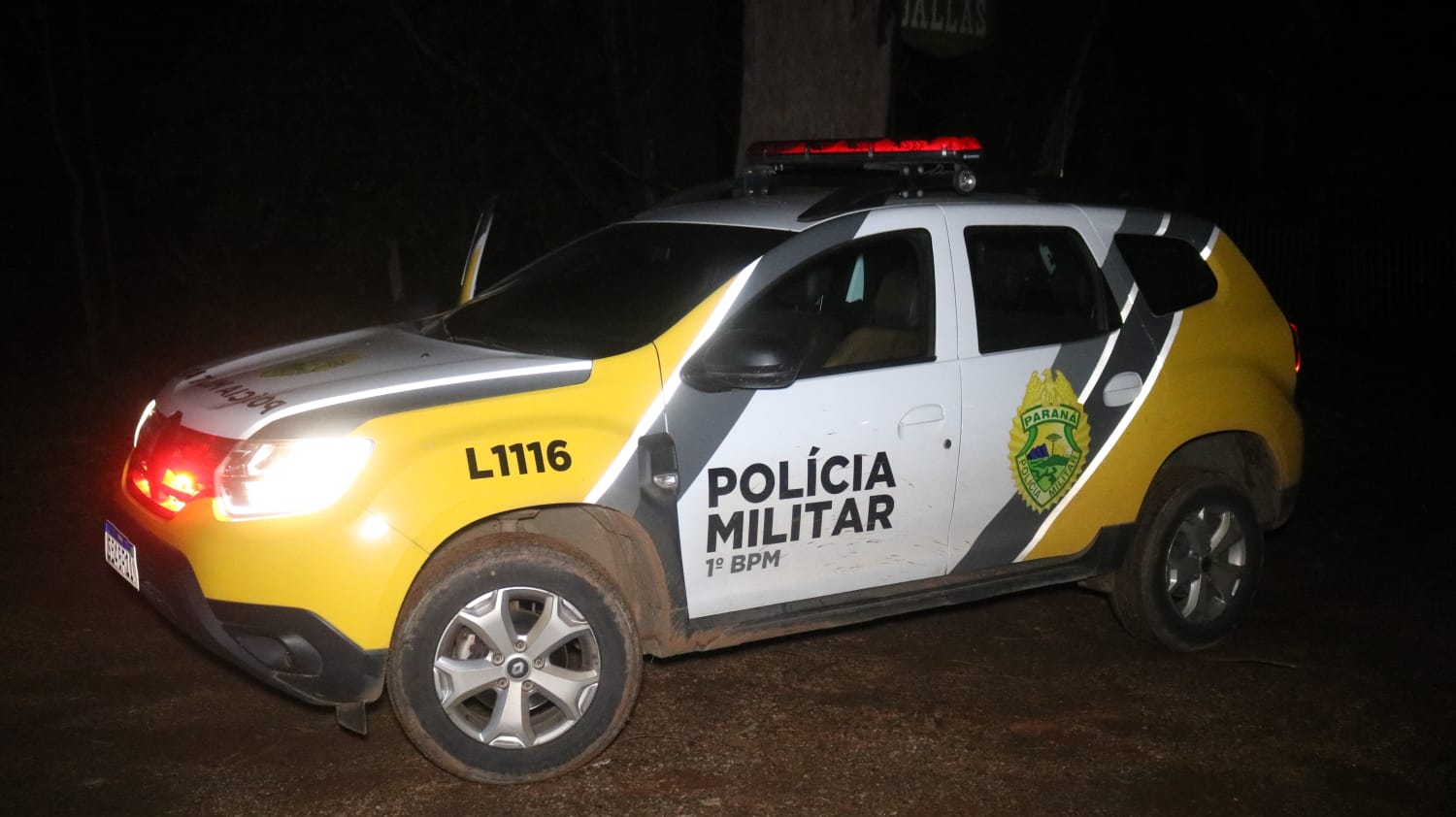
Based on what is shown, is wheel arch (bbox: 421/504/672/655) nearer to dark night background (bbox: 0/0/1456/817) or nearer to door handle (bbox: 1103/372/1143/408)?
dark night background (bbox: 0/0/1456/817)

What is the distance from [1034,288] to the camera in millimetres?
5594

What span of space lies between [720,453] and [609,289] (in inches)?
39.7

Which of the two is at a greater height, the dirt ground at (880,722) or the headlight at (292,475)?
the headlight at (292,475)

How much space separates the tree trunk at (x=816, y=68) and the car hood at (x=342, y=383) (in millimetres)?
4232

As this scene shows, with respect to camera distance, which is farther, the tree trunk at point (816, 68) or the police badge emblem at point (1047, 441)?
the tree trunk at point (816, 68)

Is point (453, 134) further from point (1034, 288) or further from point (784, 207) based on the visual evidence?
point (1034, 288)

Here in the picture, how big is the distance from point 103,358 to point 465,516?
45.2ft

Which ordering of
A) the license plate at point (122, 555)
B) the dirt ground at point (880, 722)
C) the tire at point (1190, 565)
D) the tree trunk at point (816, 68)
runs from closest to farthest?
1. the dirt ground at point (880, 722)
2. the license plate at point (122, 555)
3. the tire at point (1190, 565)
4. the tree trunk at point (816, 68)

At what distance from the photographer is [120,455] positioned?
9.74m

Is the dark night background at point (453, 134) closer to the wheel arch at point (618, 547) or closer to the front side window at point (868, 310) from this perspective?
the front side window at point (868, 310)

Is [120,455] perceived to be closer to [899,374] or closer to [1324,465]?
[899,374]

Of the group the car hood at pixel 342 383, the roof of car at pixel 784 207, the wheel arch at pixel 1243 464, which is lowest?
the wheel arch at pixel 1243 464

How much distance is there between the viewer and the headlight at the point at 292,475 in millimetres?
4344

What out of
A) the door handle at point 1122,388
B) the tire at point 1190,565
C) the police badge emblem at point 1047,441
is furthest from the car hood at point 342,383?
the tire at point 1190,565
